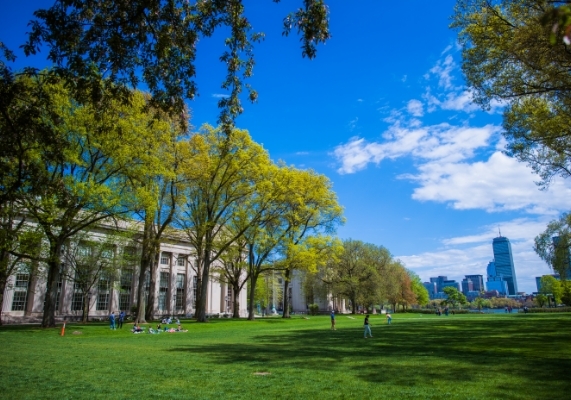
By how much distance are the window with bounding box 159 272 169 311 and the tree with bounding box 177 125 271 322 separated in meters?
33.3

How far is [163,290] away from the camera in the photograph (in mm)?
72875

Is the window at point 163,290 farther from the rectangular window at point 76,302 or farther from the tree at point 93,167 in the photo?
the tree at point 93,167

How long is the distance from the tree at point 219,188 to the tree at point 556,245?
115 feet

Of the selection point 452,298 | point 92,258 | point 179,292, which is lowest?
point 452,298

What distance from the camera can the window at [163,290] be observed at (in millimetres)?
72394

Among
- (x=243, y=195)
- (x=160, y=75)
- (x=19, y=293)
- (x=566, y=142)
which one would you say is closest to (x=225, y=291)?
(x=19, y=293)

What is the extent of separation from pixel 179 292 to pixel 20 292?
28.5 meters

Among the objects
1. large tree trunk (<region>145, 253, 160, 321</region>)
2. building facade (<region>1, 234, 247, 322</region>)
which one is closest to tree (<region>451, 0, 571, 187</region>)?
large tree trunk (<region>145, 253, 160, 321</region>)

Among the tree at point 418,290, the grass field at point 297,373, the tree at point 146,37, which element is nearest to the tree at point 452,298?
the tree at point 418,290

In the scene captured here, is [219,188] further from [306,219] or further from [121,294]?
[121,294]

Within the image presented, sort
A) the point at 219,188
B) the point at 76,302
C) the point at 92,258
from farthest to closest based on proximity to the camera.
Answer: the point at 76,302, the point at 92,258, the point at 219,188

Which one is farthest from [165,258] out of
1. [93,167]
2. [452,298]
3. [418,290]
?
[452,298]

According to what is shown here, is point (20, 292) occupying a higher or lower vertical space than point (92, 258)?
lower

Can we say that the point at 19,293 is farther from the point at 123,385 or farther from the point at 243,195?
the point at 123,385
